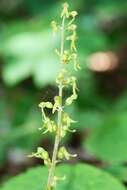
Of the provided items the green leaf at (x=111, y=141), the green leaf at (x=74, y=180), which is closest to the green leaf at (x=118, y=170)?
the green leaf at (x=111, y=141)

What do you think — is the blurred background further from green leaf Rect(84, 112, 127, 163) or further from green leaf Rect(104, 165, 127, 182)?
green leaf Rect(104, 165, 127, 182)

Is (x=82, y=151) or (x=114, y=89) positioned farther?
(x=114, y=89)

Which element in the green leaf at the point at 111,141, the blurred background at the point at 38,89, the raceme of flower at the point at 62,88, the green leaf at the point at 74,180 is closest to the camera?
the raceme of flower at the point at 62,88

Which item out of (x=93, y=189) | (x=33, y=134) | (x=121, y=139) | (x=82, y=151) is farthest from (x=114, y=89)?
(x=93, y=189)

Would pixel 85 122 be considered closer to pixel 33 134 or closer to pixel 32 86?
pixel 33 134

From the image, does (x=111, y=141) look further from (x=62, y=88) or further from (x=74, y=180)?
(x=62, y=88)

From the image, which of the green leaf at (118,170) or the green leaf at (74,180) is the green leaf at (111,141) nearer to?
the green leaf at (118,170)

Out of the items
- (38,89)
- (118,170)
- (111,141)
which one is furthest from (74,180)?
(38,89)
